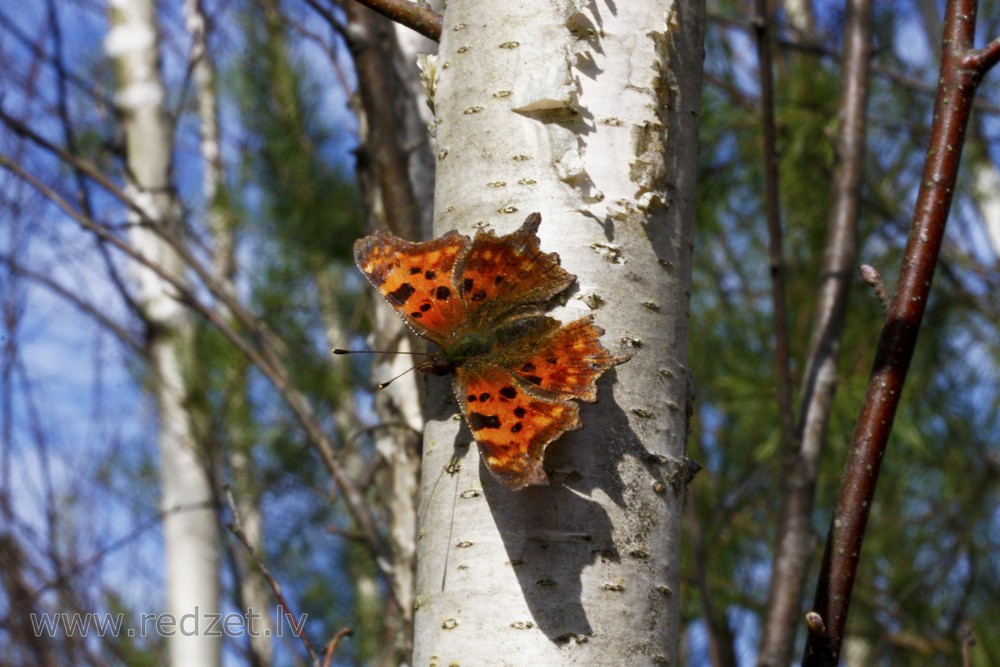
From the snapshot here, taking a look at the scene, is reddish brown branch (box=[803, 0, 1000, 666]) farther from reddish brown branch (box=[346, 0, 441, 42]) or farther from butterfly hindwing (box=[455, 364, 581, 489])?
reddish brown branch (box=[346, 0, 441, 42])

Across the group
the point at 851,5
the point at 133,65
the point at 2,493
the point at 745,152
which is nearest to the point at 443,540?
the point at 851,5

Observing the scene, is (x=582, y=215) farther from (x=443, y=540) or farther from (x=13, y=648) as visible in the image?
(x=13, y=648)

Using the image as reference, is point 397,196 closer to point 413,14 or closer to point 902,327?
point 413,14

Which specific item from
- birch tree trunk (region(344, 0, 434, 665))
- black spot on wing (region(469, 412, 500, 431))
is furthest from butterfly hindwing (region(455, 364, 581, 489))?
birch tree trunk (region(344, 0, 434, 665))

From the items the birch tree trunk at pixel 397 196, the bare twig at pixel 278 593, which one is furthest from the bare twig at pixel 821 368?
the bare twig at pixel 278 593

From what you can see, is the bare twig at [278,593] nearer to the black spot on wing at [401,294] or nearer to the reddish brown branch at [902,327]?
the black spot on wing at [401,294]

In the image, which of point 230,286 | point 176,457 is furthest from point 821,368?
point 230,286
